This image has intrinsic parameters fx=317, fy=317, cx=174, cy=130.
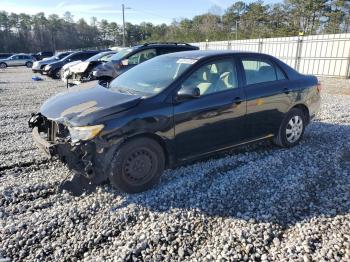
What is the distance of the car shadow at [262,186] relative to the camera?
11.4ft

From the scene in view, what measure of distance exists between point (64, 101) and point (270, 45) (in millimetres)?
18711

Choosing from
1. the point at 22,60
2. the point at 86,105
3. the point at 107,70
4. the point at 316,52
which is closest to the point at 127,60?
the point at 107,70

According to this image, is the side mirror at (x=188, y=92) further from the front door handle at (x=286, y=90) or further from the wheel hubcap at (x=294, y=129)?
the wheel hubcap at (x=294, y=129)

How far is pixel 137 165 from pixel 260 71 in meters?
2.51

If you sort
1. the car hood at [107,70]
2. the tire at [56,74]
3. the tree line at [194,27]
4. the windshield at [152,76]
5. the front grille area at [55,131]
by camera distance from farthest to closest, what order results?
the tree line at [194,27], the tire at [56,74], the car hood at [107,70], the windshield at [152,76], the front grille area at [55,131]

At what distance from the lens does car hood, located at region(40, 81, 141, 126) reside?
→ 3.51 metres

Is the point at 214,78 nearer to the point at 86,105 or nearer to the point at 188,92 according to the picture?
the point at 188,92

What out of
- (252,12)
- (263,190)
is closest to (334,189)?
(263,190)

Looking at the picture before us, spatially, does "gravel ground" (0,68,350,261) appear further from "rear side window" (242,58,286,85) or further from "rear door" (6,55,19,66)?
"rear door" (6,55,19,66)

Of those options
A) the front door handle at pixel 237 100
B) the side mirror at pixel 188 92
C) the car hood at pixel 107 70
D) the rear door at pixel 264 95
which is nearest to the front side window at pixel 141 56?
the car hood at pixel 107 70

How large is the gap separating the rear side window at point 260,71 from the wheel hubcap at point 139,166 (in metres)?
1.92

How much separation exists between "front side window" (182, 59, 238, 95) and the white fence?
14.0m

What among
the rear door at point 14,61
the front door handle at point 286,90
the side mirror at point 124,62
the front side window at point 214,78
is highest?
the front side window at point 214,78

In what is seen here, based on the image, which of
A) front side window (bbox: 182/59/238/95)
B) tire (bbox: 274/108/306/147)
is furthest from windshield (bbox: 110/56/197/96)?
tire (bbox: 274/108/306/147)
